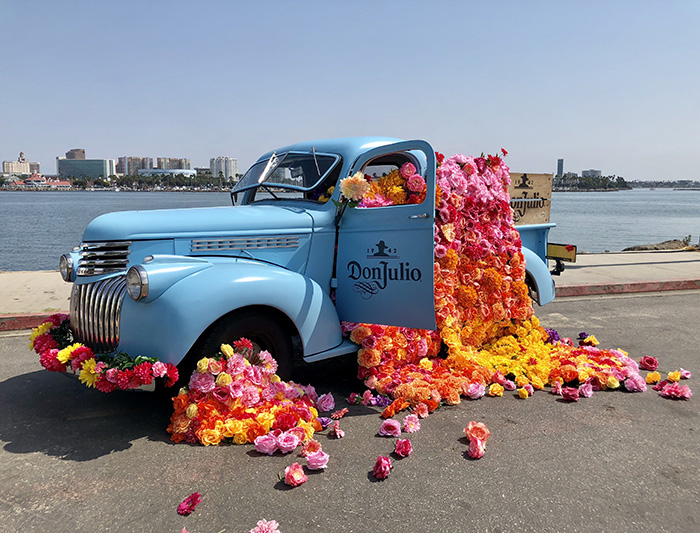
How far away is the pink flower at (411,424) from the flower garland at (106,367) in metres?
1.64

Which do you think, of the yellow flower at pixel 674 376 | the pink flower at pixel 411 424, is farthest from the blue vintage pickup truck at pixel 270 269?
the yellow flower at pixel 674 376

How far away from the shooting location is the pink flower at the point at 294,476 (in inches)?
130

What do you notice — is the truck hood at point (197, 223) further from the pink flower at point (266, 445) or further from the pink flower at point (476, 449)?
the pink flower at point (476, 449)

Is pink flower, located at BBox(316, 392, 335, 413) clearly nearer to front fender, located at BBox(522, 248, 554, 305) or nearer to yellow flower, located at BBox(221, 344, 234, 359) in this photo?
yellow flower, located at BBox(221, 344, 234, 359)

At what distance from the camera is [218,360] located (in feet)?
13.1

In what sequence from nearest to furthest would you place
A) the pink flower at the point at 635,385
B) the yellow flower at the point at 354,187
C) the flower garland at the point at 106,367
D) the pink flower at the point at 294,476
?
the pink flower at the point at 294,476
the flower garland at the point at 106,367
the yellow flower at the point at 354,187
the pink flower at the point at 635,385

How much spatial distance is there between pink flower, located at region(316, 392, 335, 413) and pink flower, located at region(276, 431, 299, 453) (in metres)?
0.68

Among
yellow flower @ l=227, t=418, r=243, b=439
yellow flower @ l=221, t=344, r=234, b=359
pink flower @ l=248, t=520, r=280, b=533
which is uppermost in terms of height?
yellow flower @ l=221, t=344, r=234, b=359

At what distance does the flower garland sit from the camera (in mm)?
3660

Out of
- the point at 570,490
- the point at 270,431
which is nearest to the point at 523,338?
the point at 570,490

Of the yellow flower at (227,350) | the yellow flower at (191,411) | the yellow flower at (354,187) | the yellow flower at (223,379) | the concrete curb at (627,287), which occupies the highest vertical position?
the yellow flower at (354,187)

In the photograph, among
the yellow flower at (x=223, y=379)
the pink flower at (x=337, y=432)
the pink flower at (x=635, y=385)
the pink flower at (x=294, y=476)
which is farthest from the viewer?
the pink flower at (x=635, y=385)

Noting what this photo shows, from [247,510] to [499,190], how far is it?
4080 mm

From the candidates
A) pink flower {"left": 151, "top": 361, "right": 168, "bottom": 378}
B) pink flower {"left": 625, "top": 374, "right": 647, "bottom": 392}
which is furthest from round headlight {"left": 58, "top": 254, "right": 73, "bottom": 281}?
pink flower {"left": 625, "top": 374, "right": 647, "bottom": 392}
